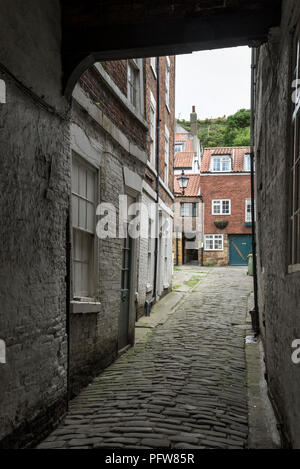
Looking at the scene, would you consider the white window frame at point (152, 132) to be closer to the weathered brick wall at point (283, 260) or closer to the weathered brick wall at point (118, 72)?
the weathered brick wall at point (118, 72)

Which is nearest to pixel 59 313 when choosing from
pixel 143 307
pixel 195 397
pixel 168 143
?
pixel 195 397

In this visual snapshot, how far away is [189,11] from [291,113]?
1828 millimetres

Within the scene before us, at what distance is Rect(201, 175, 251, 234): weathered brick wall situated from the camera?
3238cm

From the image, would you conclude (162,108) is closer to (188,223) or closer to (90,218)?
(90,218)

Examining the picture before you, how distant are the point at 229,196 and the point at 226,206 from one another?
0.73m

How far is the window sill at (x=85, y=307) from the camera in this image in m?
6.07

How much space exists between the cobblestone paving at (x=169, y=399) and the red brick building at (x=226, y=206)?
72.0 feet

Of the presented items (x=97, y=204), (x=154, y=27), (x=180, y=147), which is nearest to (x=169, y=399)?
(x=97, y=204)

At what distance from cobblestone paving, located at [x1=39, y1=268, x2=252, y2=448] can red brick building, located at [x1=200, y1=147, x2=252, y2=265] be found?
72.0 ft

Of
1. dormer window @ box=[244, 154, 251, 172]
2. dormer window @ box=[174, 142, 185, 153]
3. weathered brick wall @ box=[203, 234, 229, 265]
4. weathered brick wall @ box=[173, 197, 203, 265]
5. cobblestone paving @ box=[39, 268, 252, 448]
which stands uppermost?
dormer window @ box=[174, 142, 185, 153]

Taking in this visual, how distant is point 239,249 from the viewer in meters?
32.3

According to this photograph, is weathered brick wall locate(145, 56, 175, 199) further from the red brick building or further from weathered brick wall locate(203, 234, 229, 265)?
weathered brick wall locate(203, 234, 229, 265)

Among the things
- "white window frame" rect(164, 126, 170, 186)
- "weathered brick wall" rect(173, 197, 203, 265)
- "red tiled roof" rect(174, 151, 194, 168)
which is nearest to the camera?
"white window frame" rect(164, 126, 170, 186)

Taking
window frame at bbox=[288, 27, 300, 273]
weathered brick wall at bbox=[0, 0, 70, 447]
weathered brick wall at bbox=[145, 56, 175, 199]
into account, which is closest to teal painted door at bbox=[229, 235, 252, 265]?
weathered brick wall at bbox=[145, 56, 175, 199]
